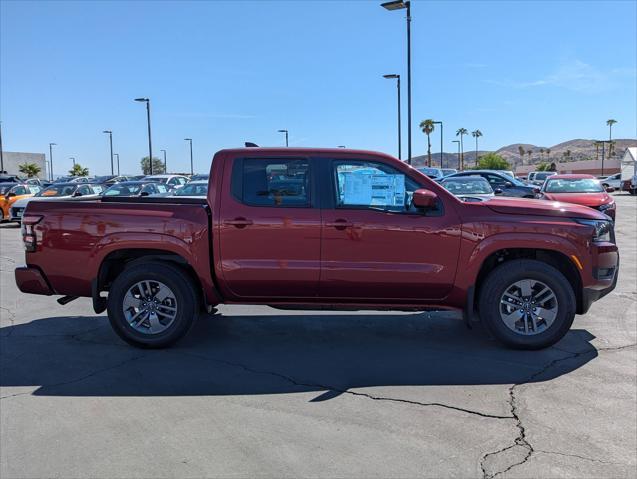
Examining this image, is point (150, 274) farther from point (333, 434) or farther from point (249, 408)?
point (333, 434)

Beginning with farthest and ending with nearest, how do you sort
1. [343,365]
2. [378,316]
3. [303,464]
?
[378,316] < [343,365] < [303,464]

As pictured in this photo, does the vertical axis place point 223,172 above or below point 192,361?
above

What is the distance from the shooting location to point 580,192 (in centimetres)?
1585

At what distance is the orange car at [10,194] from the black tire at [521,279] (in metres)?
20.8

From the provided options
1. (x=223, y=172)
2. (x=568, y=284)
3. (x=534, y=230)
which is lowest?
(x=568, y=284)

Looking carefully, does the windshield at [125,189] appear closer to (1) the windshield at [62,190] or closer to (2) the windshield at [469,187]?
(1) the windshield at [62,190]

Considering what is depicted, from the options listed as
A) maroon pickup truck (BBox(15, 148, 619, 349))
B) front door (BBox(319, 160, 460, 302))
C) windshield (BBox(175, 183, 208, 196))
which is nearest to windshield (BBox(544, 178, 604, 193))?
windshield (BBox(175, 183, 208, 196))

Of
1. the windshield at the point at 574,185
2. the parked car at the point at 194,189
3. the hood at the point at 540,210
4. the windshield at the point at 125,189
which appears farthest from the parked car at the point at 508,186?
the hood at the point at 540,210

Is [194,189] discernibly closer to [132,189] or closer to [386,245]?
[132,189]

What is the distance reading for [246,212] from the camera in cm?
551

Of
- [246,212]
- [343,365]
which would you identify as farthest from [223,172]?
[343,365]

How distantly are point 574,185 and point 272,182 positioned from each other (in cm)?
1351

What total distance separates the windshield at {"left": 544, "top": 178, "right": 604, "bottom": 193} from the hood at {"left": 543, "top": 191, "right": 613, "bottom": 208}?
0.39 m

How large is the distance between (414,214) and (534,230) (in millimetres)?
1169
